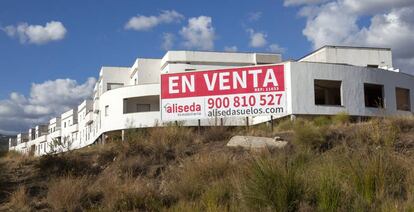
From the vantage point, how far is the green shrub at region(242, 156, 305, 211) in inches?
373

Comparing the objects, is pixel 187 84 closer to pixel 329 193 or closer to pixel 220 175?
pixel 220 175

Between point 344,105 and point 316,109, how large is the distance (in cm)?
220

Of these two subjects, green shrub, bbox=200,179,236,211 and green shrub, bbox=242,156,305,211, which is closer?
green shrub, bbox=242,156,305,211

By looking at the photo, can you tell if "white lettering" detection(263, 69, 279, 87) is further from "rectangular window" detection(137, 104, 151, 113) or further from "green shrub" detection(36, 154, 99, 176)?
"rectangular window" detection(137, 104, 151, 113)

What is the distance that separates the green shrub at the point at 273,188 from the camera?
9.48 metres

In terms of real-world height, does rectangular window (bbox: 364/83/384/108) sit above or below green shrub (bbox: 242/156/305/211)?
above

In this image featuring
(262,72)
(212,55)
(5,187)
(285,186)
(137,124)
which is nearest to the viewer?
(285,186)

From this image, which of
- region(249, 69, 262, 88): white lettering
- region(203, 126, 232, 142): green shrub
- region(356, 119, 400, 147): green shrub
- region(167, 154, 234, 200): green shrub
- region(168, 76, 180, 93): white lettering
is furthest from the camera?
region(168, 76, 180, 93): white lettering

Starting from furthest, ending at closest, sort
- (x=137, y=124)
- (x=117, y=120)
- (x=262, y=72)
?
1. (x=117, y=120)
2. (x=137, y=124)
3. (x=262, y=72)

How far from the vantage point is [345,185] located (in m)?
10.1

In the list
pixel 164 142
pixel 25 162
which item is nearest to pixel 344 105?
pixel 164 142

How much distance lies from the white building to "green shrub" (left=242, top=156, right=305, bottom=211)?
33.2 ft

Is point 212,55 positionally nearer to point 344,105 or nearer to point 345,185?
point 344,105

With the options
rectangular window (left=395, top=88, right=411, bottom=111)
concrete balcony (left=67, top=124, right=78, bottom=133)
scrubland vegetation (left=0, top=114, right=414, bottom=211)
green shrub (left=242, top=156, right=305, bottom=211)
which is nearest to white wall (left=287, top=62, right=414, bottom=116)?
rectangular window (left=395, top=88, right=411, bottom=111)
